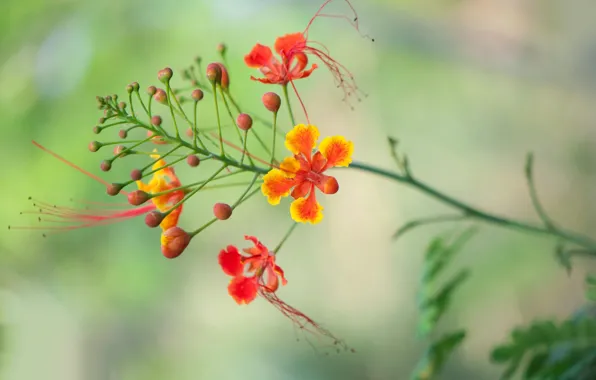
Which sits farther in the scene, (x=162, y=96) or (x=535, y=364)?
(x=535, y=364)

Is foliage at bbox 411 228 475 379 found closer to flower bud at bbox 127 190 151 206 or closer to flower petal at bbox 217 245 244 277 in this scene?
flower petal at bbox 217 245 244 277

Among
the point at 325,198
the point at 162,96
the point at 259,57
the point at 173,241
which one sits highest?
the point at 325,198

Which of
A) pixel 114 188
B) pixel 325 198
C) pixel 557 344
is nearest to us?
pixel 114 188

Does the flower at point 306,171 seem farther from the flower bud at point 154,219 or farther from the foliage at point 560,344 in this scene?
the foliage at point 560,344

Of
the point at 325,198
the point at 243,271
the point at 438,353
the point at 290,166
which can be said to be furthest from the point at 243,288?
the point at 325,198

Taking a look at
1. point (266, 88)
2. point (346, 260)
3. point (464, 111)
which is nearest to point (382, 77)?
point (464, 111)

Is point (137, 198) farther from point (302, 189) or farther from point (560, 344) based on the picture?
point (560, 344)

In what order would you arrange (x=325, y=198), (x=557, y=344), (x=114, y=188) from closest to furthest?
(x=114, y=188)
(x=557, y=344)
(x=325, y=198)
